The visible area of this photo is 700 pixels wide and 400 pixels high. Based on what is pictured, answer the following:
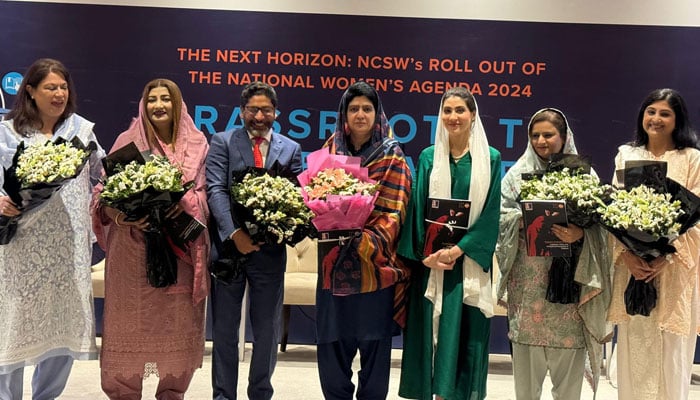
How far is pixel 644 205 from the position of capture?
300 cm

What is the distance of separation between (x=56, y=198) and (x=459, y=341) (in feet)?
6.63

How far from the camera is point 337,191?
3033mm

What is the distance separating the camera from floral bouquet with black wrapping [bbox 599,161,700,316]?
9.75 feet

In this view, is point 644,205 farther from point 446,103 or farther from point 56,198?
point 56,198

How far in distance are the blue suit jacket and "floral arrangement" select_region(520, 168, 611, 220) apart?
110cm

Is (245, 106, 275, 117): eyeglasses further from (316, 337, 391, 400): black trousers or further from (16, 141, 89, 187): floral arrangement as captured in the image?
(316, 337, 391, 400): black trousers

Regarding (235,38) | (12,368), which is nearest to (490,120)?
(235,38)

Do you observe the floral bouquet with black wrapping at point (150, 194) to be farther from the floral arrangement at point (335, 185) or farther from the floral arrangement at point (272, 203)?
the floral arrangement at point (335, 185)

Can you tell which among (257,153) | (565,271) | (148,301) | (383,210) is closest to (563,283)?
(565,271)

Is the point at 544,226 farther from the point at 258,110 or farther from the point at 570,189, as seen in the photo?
the point at 258,110

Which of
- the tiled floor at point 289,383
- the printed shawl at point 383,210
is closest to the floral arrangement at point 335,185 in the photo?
the printed shawl at point 383,210

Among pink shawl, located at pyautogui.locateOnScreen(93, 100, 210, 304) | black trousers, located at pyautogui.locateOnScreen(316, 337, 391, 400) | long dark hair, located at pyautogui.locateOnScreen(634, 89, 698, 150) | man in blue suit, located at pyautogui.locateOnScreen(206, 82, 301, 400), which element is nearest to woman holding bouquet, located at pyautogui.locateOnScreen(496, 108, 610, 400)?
long dark hair, located at pyautogui.locateOnScreen(634, 89, 698, 150)

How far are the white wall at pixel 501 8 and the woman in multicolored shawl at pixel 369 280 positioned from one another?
89.6 inches

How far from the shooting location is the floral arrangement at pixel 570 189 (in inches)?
121
